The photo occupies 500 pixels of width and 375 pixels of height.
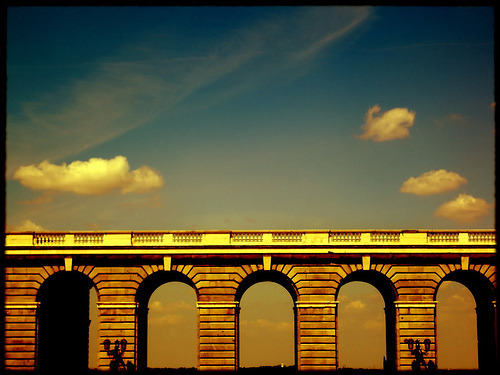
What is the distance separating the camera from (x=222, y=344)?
42.8m

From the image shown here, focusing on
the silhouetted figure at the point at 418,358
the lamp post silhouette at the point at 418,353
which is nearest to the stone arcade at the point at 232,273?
the lamp post silhouette at the point at 418,353

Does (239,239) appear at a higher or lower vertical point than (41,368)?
higher

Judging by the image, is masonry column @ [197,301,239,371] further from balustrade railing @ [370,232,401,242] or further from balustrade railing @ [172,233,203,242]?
balustrade railing @ [370,232,401,242]

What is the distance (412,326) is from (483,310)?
17.8 ft

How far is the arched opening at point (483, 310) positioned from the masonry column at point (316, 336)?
760cm

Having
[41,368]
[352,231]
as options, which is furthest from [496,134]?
[41,368]

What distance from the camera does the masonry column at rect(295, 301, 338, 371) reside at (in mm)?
42500

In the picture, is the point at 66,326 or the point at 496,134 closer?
the point at 496,134

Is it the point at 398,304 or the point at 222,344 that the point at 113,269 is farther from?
the point at 398,304

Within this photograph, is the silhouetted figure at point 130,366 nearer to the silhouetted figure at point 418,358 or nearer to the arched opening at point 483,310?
the silhouetted figure at point 418,358

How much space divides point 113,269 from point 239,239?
7.84 metres

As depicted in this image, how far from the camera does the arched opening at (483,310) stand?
43.6m

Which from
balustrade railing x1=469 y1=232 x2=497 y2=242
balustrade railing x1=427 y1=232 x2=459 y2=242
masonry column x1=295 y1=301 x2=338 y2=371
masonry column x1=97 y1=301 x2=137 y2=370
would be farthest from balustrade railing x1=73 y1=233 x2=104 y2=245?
balustrade railing x1=469 y1=232 x2=497 y2=242

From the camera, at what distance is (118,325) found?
4294cm
